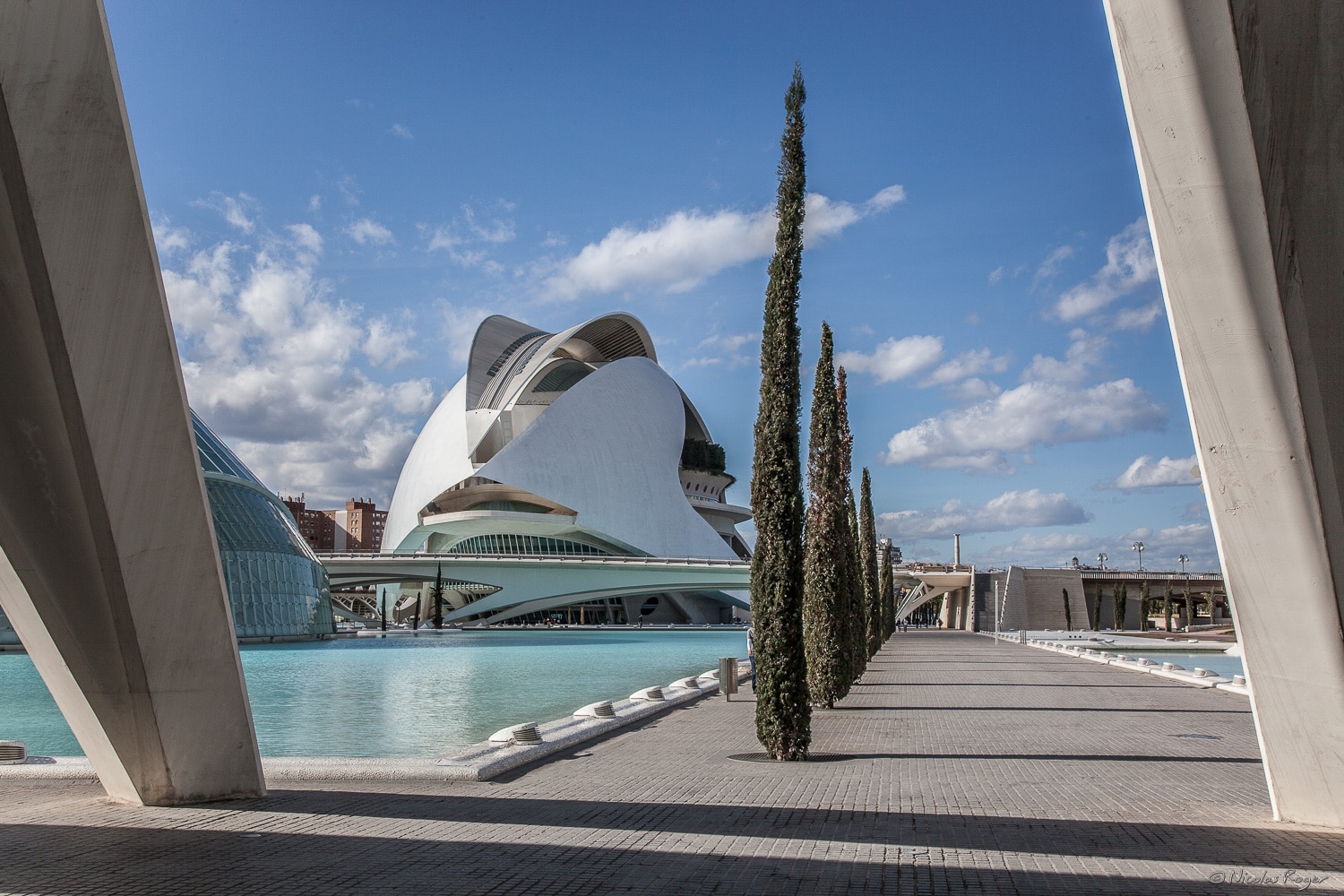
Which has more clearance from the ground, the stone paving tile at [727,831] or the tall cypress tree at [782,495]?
the tall cypress tree at [782,495]

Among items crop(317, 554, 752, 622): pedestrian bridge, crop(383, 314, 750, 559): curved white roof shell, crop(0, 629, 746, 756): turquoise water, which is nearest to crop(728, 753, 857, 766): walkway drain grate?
crop(0, 629, 746, 756): turquoise water

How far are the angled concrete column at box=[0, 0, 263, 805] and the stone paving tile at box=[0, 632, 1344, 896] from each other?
0.55m

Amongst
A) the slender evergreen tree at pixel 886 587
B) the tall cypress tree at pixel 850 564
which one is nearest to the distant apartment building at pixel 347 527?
the slender evergreen tree at pixel 886 587

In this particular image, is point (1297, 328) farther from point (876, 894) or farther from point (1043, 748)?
point (1043, 748)

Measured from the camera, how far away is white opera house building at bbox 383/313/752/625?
6469 centimetres

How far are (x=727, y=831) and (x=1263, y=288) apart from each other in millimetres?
4046

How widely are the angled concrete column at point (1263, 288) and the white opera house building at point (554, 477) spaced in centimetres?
5556

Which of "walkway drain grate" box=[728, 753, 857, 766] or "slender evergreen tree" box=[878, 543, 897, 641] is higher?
"slender evergreen tree" box=[878, 543, 897, 641]

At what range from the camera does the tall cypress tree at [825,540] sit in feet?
47.5

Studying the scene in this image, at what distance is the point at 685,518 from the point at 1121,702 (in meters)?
57.1

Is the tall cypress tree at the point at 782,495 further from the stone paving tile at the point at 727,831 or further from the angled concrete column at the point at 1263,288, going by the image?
the angled concrete column at the point at 1263,288

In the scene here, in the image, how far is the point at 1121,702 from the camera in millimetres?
14586

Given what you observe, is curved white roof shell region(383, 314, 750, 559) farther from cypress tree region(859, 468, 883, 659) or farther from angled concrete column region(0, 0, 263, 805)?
angled concrete column region(0, 0, 263, 805)

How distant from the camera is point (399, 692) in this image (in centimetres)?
1712
